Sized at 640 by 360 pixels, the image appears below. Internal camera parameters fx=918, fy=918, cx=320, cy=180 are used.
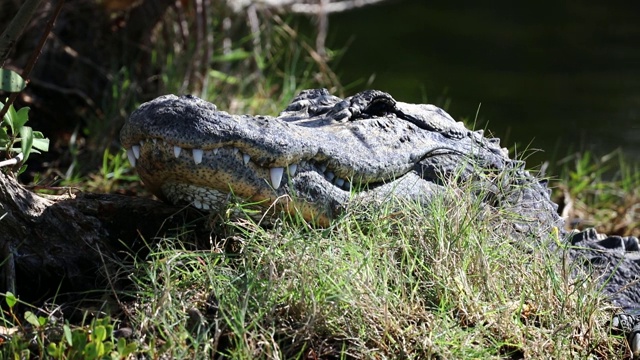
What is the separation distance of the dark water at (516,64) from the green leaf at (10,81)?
5.13m

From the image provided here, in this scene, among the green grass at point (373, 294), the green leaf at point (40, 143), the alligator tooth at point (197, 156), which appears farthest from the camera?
the green leaf at point (40, 143)

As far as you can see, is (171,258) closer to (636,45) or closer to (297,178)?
(297,178)

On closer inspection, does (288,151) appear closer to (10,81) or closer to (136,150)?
(136,150)

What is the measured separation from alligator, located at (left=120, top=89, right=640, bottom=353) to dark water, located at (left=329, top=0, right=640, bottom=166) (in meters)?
3.75

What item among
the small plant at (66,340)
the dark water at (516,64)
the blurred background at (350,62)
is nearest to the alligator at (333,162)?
the blurred background at (350,62)

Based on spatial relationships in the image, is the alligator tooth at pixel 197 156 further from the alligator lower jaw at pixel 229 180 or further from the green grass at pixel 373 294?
the green grass at pixel 373 294

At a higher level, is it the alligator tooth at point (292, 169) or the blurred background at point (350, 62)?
the alligator tooth at point (292, 169)

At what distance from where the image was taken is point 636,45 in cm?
1145

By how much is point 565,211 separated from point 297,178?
3.27 metres

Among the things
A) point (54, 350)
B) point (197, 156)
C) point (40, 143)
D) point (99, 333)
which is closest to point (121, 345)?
point (99, 333)

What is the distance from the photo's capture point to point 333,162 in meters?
3.30

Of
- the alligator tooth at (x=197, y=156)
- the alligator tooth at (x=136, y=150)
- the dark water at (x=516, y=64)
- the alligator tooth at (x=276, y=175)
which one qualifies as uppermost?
the alligator tooth at (x=197, y=156)

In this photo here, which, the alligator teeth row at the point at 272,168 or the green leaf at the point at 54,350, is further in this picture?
the alligator teeth row at the point at 272,168

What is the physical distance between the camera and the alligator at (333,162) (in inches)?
117
